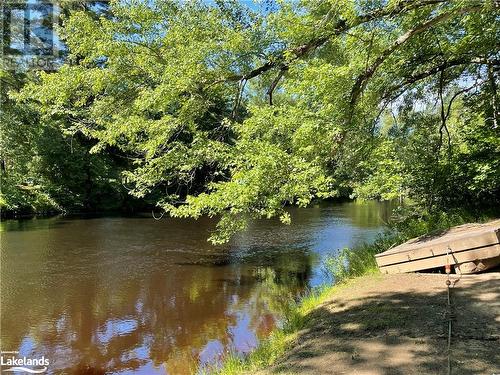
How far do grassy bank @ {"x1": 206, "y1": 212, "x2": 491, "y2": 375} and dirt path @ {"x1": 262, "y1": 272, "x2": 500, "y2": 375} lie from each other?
25cm

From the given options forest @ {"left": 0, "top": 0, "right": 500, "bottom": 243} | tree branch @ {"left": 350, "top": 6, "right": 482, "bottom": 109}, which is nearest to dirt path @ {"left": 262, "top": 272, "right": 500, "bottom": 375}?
forest @ {"left": 0, "top": 0, "right": 500, "bottom": 243}

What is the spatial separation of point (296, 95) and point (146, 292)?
17.4 feet

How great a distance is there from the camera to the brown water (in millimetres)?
6770

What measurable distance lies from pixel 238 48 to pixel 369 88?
309 centimetres

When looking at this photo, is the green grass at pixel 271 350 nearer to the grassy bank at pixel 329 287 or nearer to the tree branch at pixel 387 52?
the grassy bank at pixel 329 287

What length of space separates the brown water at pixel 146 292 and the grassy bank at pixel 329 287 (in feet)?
2.63

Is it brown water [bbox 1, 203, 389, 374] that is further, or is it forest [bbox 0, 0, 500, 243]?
forest [bbox 0, 0, 500, 243]

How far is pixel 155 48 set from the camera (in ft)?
35.8

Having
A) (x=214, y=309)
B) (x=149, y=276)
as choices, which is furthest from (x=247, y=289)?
(x=149, y=276)

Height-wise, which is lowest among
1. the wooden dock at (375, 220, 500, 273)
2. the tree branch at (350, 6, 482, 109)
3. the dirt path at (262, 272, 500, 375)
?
the dirt path at (262, 272, 500, 375)

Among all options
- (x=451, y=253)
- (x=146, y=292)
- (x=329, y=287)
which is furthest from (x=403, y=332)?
(x=146, y=292)

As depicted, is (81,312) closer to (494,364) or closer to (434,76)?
(494,364)

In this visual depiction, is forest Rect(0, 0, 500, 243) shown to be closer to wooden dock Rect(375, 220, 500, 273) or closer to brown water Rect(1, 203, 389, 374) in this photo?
wooden dock Rect(375, 220, 500, 273)

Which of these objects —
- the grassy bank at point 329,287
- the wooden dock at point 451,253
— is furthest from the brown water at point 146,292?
the wooden dock at point 451,253
